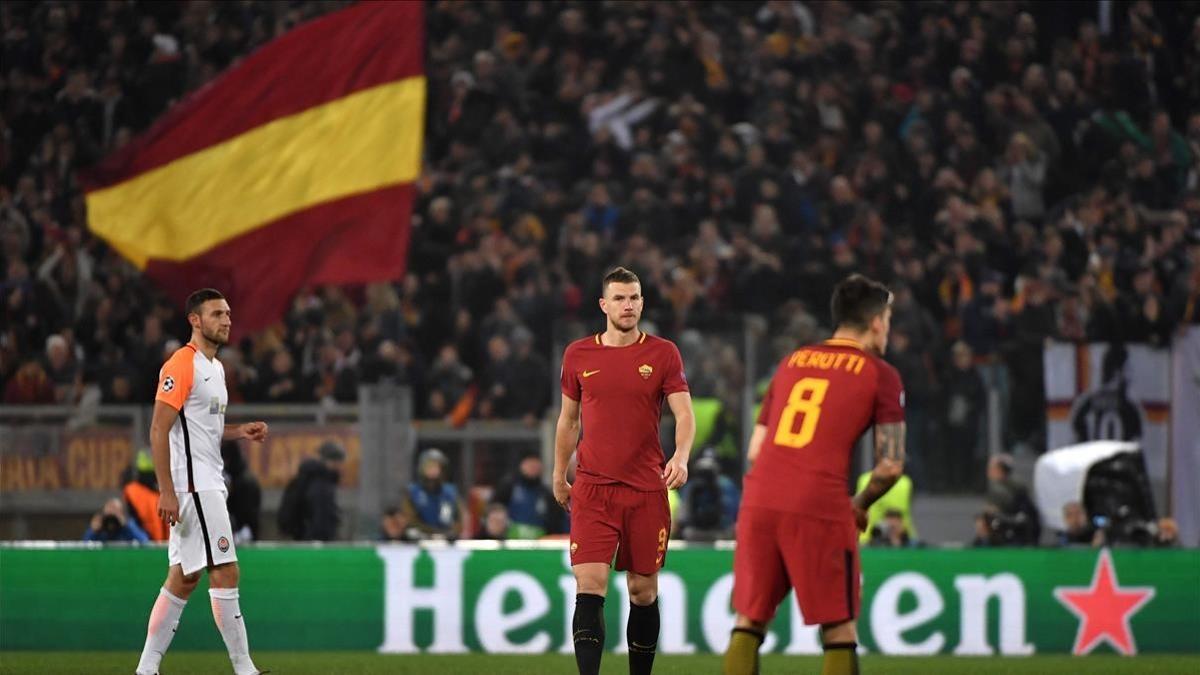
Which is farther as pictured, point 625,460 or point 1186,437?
point 1186,437

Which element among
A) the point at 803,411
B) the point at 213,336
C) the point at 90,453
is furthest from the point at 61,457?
the point at 803,411

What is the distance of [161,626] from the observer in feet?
32.0

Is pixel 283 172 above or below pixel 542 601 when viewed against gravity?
above

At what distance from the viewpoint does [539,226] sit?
2212 cm

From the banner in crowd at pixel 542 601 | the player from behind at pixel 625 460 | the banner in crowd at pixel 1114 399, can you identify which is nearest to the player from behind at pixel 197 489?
the player from behind at pixel 625 460

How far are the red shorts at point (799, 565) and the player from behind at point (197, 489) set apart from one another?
3365mm

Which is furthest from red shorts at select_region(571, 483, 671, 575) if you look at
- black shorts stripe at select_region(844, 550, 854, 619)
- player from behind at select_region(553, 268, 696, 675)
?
black shorts stripe at select_region(844, 550, 854, 619)

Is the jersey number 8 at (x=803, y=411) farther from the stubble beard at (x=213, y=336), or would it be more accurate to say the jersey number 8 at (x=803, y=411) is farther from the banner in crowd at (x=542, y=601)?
the banner in crowd at (x=542, y=601)

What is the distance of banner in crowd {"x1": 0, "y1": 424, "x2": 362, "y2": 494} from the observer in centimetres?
1808

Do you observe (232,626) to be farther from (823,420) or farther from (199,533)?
(823,420)

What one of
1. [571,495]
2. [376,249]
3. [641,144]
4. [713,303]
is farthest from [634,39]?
[571,495]

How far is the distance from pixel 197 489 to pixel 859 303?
390cm

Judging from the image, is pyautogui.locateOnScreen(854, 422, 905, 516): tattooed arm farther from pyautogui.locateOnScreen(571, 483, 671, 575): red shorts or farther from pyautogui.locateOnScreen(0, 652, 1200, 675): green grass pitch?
pyautogui.locateOnScreen(0, 652, 1200, 675): green grass pitch

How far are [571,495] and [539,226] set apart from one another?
1277 cm
